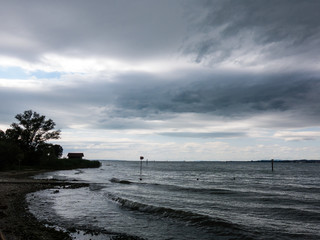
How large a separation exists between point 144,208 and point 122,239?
783 cm

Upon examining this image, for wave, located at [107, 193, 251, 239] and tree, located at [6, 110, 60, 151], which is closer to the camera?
wave, located at [107, 193, 251, 239]

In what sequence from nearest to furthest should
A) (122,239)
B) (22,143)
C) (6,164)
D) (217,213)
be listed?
1. (122,239)
2. (217,213)
3. (6,164)
4. (22,143)

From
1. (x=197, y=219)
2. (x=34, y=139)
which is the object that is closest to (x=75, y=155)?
(x=34, y=139)

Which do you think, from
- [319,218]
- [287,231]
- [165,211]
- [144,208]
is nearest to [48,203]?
[144,208]

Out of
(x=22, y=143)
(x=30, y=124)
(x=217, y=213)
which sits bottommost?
(x=217, y=213)

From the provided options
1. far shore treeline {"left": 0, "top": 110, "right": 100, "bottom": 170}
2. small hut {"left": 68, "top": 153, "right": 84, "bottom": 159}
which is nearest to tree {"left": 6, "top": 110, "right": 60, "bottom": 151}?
far shore treeline {"left": 0, "top": 110, "right": 100, "bottom": 170}

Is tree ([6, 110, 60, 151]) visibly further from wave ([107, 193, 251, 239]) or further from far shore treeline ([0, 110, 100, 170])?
wave ([107, 193, 251, 239])

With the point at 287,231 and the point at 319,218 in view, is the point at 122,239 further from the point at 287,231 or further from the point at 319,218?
the point at 319,218

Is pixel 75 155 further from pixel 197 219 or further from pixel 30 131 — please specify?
pixel 197 219

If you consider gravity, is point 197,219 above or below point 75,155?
below

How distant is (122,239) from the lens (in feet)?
35.9

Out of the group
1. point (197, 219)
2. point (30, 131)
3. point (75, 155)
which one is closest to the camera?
point (197, 219)

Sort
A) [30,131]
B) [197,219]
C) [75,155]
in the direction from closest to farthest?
1. [197,219]
2. [30,131]
3. [75,155]

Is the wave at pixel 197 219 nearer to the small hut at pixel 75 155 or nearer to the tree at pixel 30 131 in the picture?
the tree at pixel 30 131
